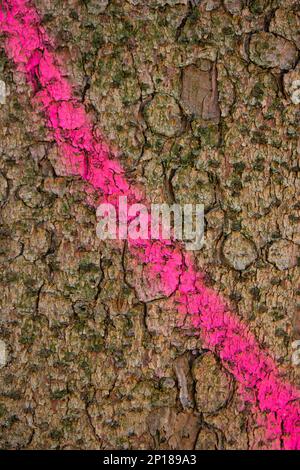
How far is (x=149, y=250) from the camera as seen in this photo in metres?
1.48

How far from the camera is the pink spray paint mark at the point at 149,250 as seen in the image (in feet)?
4.81

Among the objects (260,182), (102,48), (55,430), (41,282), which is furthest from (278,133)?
(55,430)

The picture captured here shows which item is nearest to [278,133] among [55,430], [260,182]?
[260,182]

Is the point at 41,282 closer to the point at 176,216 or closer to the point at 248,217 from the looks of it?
the point at 176,216

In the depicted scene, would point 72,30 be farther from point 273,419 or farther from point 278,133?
point 273,419

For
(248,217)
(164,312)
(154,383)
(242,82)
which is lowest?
(154,383)

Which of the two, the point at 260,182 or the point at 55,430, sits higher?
the point at 260,182

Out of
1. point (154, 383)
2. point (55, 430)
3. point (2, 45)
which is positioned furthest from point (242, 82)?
point (55, 430)

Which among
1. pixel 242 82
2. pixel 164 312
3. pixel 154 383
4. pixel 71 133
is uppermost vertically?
pixel 242 82

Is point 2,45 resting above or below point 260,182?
above

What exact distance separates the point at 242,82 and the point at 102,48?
315 millimetres

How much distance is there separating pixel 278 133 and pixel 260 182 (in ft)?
0.38

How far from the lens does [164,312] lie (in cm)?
149

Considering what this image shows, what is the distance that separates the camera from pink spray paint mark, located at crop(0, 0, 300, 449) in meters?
1.46
